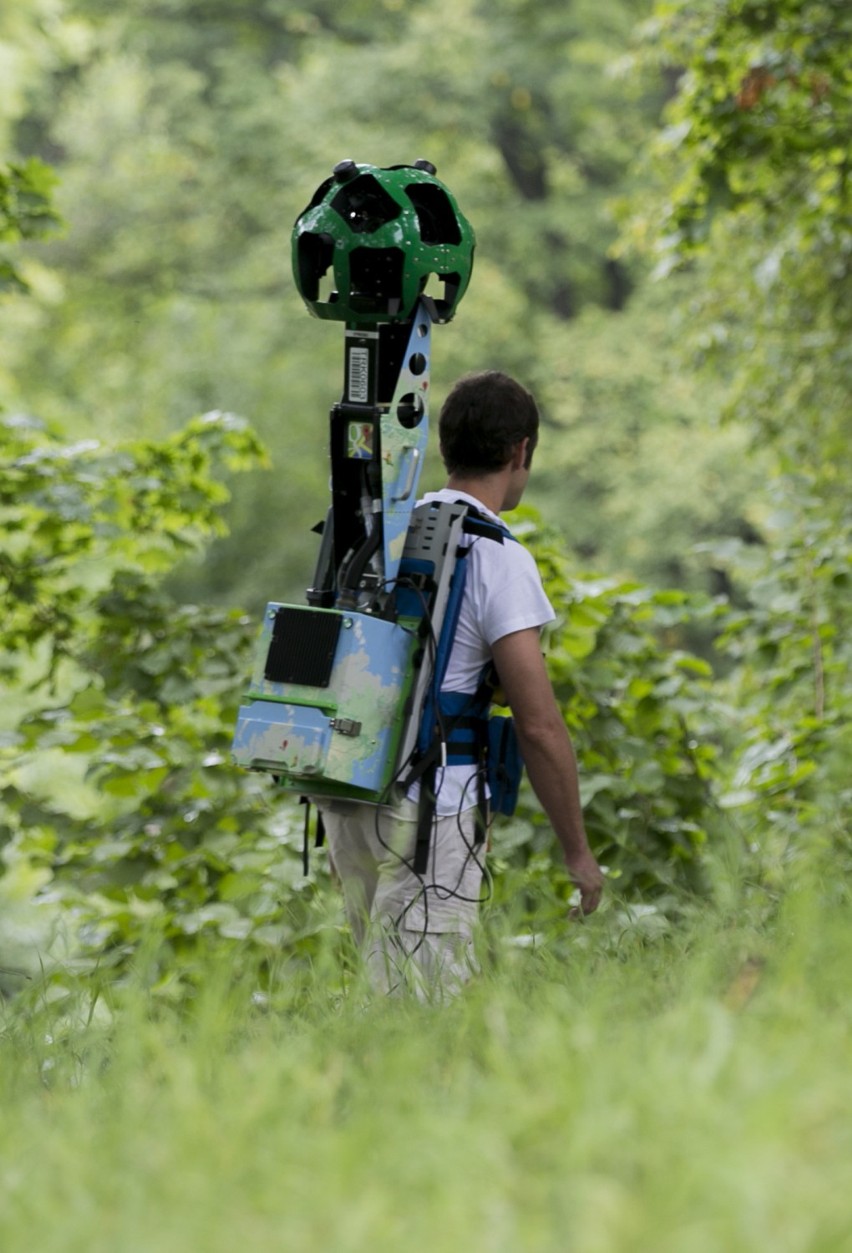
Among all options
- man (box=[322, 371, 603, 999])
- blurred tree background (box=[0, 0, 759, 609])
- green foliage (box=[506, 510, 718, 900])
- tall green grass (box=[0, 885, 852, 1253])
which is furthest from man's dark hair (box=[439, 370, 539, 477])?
blurred tree background (box=[0, 0, 759, 609])

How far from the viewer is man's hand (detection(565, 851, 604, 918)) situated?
394 cm

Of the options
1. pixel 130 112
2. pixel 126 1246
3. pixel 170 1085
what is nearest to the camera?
pixel 126 1246

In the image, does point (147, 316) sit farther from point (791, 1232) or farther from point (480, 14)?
point (791, 1232)

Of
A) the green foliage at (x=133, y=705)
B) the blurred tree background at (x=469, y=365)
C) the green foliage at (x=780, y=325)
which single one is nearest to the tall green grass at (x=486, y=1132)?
the blurred tree background at (x=469, y=365)

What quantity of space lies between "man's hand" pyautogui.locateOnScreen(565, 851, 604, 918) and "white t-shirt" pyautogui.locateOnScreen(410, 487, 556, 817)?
29cm

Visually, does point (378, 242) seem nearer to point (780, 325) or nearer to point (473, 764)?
point (473, 764)

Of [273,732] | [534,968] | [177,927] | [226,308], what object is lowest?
[177,927]

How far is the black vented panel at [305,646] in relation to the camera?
374 cm

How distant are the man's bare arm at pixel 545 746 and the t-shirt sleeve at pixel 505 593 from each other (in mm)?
32

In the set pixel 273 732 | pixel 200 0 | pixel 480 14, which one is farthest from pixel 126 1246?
pixel 200 0

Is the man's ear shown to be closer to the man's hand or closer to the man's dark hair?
the man's dark hair

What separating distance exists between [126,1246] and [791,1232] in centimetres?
70

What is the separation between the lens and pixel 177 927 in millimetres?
5406

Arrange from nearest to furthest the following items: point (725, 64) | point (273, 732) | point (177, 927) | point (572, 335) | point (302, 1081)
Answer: point (302, 1081)
point (273, 732)
point (177, 927)
point (725, 64)
point (572, 335)
